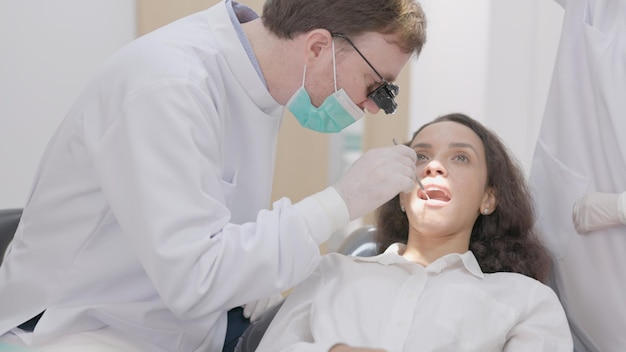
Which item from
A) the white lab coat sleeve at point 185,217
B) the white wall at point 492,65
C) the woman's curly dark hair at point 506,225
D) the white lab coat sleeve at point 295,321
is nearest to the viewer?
the white lab coat sleeve at point 185,217

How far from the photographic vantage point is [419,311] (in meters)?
1.68

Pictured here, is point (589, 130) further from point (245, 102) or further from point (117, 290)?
point (117, 290)

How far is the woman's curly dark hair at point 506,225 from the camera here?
6.31 ft

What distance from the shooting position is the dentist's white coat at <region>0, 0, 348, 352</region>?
56.0 inches

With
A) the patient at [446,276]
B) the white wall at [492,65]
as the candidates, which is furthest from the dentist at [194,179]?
the white wall at [492,65]

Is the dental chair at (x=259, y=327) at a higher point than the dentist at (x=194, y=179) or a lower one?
lower

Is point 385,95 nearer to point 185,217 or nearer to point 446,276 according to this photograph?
point 446,276

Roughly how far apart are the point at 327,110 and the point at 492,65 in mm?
2072

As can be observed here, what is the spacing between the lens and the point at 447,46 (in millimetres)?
3695

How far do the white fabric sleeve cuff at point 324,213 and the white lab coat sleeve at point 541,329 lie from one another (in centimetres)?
44

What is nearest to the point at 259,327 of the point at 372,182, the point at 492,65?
the point at 372,182

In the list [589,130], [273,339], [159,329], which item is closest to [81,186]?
[159,329]

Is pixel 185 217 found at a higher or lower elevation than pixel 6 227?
higher

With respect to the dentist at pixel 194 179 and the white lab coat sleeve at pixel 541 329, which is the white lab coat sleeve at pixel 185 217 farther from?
the white lab coat sleeve at pixel 541 329
